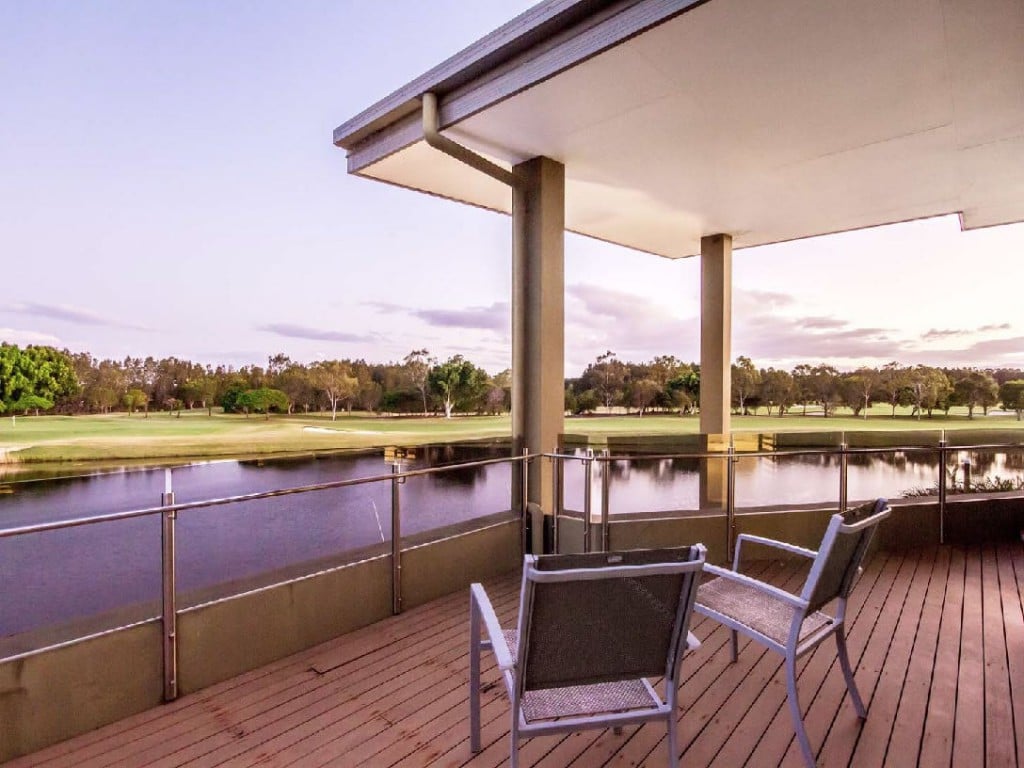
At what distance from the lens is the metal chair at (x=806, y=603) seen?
2273 millimetres

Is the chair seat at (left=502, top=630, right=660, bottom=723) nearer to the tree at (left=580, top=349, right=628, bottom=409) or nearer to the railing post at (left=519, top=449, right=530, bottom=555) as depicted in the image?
the railing post at (left=519, top=449, right=530, bottom=555)

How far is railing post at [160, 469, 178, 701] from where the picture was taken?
2682 mm

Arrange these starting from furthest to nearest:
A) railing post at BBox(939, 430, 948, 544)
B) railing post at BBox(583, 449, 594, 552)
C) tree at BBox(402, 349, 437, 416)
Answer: tree at BBox(402, 349, 437, 416), railing post at BBox(939, 430, 948, 544), railing post at BBox(583, 449, 594, 552)

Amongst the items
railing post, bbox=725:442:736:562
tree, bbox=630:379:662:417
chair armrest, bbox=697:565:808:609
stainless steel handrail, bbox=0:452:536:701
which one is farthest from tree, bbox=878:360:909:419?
stainless steel handrail, bbox=0:452:536:701

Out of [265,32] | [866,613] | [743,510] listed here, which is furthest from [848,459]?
[265,32]

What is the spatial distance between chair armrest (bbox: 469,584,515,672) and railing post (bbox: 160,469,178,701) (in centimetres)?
147

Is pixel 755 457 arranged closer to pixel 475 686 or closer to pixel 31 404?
pixel 475 686

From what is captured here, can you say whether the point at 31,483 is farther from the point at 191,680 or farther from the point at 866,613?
the point at 866,613

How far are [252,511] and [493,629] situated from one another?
183 cm

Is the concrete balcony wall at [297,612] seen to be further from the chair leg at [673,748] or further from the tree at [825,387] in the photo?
the tree at [825,387]

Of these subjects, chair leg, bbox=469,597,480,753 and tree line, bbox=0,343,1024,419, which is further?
tree line, bbox=0,343,1024,419

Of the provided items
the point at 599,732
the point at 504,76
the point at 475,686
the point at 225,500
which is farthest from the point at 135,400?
the point at 599,732

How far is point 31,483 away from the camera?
2.50 metres

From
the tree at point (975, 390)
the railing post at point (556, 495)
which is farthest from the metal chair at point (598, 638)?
the tree at point (975, 390)
